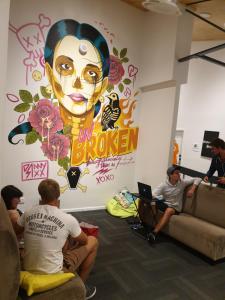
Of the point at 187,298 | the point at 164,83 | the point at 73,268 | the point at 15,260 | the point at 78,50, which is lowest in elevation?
the point at 187,298

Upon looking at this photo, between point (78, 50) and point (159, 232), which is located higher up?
point (78, 50)

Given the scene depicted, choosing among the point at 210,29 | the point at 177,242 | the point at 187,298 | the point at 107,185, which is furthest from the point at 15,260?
the point at 210,29

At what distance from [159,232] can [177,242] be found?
1.08 ft

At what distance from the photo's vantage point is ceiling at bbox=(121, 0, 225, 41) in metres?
4.56

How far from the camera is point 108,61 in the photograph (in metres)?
5.11

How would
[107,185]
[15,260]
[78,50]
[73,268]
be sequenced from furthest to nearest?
1. [107,185]
2. [78,50]
3. [73,268]
4. [15,260]

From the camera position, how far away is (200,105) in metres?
6.93

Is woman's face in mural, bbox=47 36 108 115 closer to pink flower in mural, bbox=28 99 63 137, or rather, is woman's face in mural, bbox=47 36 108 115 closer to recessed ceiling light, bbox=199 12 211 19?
pink flower in mural, bbox=28 99 63 137

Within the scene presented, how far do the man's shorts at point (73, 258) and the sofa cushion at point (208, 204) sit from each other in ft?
6.95

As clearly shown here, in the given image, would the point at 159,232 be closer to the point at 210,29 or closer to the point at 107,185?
the point at 107,185

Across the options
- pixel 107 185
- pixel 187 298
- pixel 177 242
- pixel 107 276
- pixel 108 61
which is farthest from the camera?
pixel 107 185

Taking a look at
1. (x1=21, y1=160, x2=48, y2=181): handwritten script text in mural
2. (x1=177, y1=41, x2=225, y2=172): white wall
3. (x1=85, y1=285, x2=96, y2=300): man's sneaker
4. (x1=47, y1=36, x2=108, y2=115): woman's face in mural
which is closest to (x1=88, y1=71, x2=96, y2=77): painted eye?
(x1=47, y1=36, x2=108, y2=115): woman's face in mural

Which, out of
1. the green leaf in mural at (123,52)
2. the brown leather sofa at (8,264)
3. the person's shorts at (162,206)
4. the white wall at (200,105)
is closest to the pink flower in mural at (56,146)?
the person's shorts at (162,206)

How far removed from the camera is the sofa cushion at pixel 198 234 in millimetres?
3488
